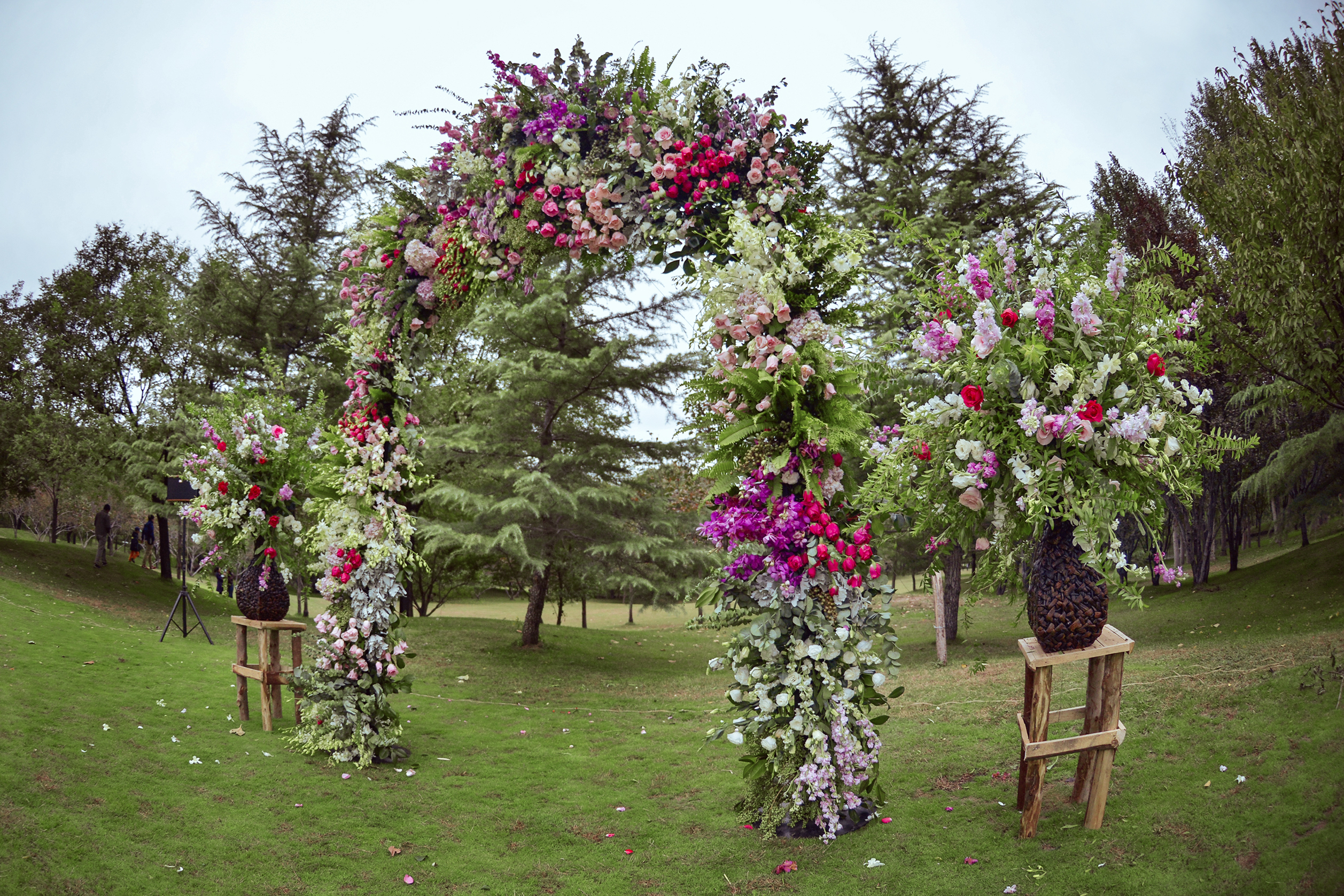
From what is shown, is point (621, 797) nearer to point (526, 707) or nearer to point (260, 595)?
point (260, 595)

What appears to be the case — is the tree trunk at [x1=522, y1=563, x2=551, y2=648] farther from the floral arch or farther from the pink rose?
the pink rose

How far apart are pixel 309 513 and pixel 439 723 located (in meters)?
2.62

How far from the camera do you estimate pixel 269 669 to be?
6.59m

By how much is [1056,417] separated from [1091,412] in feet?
0.46

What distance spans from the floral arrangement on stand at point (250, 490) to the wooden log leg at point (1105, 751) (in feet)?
19.7

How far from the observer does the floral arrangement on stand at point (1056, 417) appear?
3.43 metres

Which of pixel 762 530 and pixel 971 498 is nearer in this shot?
pixel 971 498

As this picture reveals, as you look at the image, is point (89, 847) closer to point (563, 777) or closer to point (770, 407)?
point (563, 777)

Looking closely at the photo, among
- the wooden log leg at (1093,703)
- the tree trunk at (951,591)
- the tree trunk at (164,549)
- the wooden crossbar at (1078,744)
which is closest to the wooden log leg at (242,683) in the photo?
the wooden crossbar at (1078,744)

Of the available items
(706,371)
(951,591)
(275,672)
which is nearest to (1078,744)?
(706,371)

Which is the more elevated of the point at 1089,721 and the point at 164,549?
the point at 1089,721

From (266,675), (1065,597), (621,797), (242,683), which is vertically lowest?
(621,797)

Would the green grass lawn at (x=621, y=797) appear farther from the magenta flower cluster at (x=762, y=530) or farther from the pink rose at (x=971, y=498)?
the magenta flower cluster at (x=762, y=530)

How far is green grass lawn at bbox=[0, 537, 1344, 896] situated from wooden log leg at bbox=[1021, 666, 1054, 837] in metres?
0.10
